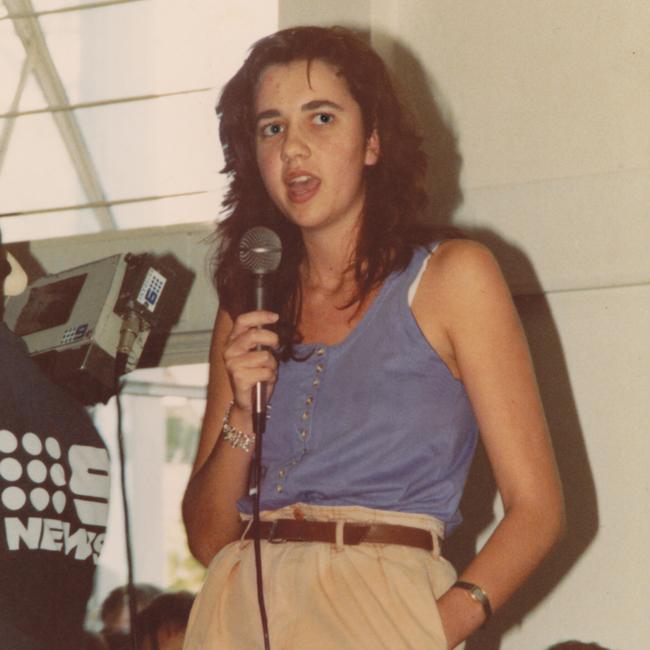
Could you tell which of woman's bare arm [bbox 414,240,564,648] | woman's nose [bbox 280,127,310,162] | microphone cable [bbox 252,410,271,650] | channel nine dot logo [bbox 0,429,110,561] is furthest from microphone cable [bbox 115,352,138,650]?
woman's nose [bbox 280,127,310,162]

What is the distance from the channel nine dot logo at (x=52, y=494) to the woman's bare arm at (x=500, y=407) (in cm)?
80

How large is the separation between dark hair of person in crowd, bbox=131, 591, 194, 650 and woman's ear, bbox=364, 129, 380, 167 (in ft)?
4.49

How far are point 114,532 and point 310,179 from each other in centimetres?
257

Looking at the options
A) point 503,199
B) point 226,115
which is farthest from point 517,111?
point 226,115

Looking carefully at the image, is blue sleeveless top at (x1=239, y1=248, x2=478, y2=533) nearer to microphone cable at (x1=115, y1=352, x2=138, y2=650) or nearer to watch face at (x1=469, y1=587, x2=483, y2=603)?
watch face at (x1=469, y1=587, x2=483, y2=603)

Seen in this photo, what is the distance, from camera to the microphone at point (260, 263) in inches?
60.9

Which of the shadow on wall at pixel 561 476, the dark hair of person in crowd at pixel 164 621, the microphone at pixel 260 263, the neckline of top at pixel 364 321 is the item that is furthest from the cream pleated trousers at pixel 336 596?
the dark hair of person in crowd at pixel 164 621

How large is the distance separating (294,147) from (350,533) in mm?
593

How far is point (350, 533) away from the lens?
4.99ft

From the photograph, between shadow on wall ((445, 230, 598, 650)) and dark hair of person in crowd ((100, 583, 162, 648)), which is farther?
dark hair of person in crowd ((100, 583, 162, 648))

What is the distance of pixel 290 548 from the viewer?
1.53m

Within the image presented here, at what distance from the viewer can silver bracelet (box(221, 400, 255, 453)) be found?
1704mm

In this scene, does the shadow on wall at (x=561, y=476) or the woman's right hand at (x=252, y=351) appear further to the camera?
the shadow on wall at (x=561, y=476)

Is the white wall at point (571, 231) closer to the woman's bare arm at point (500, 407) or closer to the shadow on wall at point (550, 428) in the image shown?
the shadow on wall at point (550, 428)
